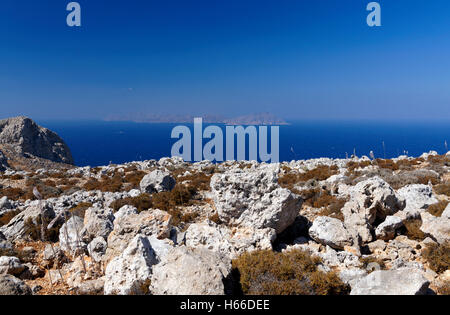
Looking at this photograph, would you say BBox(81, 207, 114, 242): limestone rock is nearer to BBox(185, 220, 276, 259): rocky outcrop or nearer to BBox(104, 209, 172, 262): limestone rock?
BBox(104, 209, 172, 262): limestone rock

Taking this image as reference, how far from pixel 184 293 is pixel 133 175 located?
18.3 metres

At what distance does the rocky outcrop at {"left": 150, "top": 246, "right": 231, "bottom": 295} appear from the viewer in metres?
4.45

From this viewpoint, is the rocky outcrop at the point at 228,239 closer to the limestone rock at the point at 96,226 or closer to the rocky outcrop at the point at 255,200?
the rocky outcrop at the point at 255,200

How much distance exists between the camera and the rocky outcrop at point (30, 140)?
47.9 m

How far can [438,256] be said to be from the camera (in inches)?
248

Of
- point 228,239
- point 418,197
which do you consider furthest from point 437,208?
point 228,239

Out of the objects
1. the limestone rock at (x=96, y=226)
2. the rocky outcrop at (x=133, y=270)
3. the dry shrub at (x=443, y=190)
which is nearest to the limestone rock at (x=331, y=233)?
the rocky outcrop at (x=133, y=270)

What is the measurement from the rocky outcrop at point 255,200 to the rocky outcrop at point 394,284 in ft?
9.43

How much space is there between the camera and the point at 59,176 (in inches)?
900

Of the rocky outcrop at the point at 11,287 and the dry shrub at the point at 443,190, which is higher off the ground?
the dry shrub at the point at 443,190

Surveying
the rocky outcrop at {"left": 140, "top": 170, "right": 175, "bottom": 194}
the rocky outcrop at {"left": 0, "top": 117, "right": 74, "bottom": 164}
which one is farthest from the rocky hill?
the rocky outcrop at {"left": 0, "top": 117, "right": 74, "bottom": 164}

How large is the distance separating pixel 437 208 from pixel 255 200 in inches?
245
